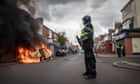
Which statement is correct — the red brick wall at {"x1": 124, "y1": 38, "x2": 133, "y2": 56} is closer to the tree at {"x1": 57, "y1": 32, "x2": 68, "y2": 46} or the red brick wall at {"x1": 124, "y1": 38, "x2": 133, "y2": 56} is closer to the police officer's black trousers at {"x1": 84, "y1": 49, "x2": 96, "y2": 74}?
the police officer's black trousers at {"x1": 84, "y1": 49, "x2": 96, "y2": 74}

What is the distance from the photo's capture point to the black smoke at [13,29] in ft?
61.1

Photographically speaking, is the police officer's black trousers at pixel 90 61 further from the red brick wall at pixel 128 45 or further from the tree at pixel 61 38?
the tree at pixel 61 38

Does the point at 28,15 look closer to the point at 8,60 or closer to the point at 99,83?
the point at 8,60

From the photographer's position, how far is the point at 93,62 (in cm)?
716

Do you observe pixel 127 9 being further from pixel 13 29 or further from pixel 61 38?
pixel 13 29

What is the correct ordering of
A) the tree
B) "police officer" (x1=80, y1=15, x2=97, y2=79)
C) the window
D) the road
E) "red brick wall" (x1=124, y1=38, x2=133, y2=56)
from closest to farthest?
the road → "police officer" (x1=80, y1=15, x2=97, y2=79) → "red brick wall" (x1=124, y1=38, x2=133, y2=56) → the window → the tree

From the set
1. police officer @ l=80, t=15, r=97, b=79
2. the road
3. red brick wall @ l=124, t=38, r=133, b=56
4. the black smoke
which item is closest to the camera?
the road

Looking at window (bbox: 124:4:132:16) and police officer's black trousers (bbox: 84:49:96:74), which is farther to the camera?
window (bbox: 124:4:132:16)

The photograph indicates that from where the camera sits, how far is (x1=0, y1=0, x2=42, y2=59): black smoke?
61.1ft

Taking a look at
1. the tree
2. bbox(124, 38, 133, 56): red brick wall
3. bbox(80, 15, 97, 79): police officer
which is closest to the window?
bbox(124, 38, 133, 56): red brick wall

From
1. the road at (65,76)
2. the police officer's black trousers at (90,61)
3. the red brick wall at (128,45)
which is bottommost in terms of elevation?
the road at (65,76)

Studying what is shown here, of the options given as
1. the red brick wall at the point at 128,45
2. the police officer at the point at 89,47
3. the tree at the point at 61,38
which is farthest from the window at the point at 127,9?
the police officer at the point at 89,47

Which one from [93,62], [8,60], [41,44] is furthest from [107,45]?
[93,62]

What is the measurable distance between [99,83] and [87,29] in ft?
6.70
